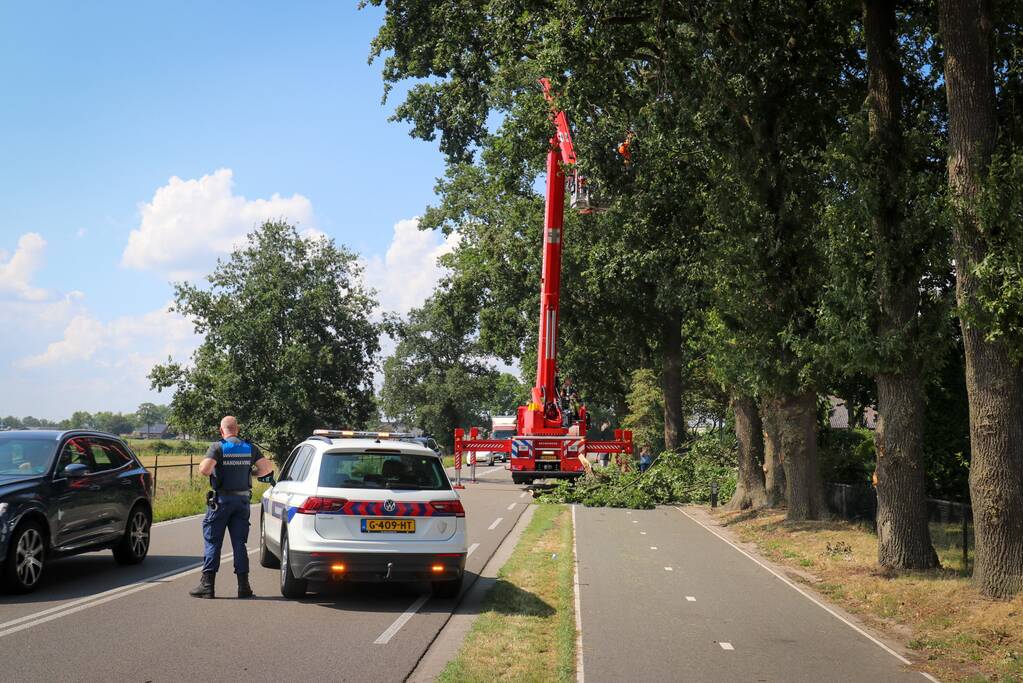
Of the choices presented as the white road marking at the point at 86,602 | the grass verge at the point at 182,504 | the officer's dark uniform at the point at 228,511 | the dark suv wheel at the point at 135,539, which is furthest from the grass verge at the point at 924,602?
the grass verge at the point at 182,504

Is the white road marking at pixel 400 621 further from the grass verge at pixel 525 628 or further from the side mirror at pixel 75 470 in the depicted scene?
the side mirror at pixel 75 470

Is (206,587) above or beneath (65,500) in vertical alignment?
beneath

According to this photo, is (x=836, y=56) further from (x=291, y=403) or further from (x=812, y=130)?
(x=291, y=403)

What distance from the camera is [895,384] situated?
13.6 m

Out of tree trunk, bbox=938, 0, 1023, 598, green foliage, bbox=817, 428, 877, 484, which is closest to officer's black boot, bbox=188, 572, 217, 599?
tree trunk, bbox=938, 0, 1023, 598

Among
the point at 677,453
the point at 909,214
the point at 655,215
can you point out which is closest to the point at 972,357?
the point at 909,214

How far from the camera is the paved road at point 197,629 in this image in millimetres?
7398

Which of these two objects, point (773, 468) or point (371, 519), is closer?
point (371, 519)

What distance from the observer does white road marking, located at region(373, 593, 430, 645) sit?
8629mm

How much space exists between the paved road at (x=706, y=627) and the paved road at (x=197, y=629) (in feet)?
5.25

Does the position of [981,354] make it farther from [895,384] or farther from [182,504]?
[182,504]

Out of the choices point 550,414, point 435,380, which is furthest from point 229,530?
point 435,380

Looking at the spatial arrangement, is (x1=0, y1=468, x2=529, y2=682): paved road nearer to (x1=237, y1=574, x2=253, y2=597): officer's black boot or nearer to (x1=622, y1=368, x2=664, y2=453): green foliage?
(x1=237, y1=574, x2=253, y2=597): officer's black boot

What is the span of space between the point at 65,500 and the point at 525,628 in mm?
5303
